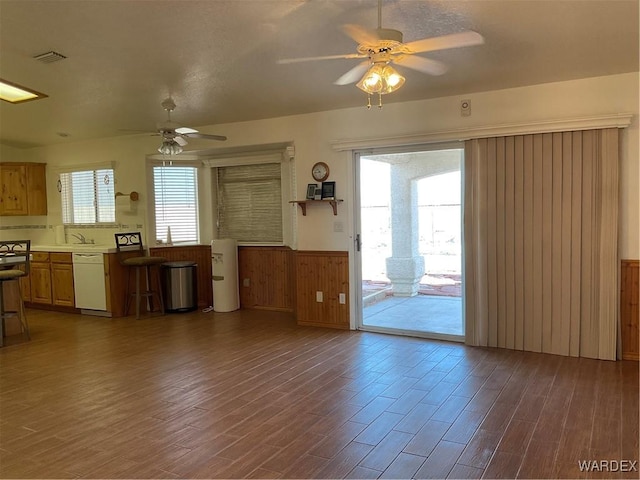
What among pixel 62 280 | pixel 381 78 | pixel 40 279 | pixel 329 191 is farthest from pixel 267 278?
pixel 381 78

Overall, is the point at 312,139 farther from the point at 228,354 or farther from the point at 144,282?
the point at 144,282

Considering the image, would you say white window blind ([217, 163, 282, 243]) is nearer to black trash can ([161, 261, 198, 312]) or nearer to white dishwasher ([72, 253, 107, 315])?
black trash can ([161, 261, 198, 312])

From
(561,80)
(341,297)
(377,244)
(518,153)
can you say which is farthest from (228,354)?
(561,80)

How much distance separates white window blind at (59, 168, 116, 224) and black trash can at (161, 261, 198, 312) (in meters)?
1.35

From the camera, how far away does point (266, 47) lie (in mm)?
3867

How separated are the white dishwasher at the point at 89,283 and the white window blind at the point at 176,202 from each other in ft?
3.06

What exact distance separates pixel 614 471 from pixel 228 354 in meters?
3.25

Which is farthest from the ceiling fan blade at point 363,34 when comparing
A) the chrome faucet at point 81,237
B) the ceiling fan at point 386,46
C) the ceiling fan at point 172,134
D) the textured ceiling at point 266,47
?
the chrome faucet at point 81,237

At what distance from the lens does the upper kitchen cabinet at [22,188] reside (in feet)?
25.2

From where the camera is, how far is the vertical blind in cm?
429

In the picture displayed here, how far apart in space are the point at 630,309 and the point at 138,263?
553cm

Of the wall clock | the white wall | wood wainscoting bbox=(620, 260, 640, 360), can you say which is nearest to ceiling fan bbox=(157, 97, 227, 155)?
the white wall

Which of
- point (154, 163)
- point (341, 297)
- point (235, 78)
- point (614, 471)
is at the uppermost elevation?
point (235, 78)

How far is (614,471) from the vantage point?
2.49 metres
